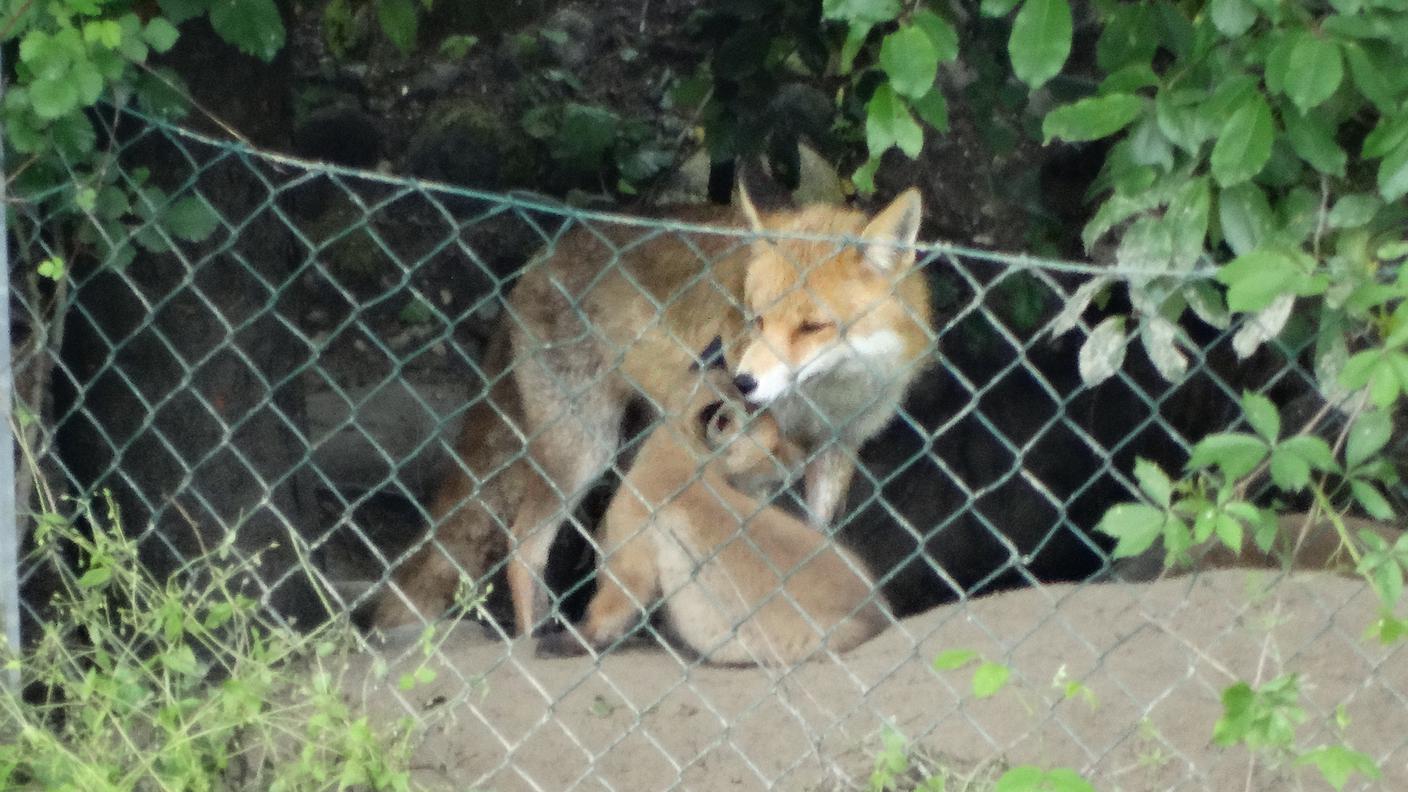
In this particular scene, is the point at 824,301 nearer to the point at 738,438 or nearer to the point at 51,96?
the point at 738,438

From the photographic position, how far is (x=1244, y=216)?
8.94ft

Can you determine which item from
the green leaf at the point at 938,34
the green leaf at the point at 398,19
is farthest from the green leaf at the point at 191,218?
the green leaf at the point at 938,34

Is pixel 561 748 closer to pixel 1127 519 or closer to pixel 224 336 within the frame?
pixel 224 336

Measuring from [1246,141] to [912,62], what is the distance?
60 cm

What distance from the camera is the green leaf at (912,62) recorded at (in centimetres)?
270

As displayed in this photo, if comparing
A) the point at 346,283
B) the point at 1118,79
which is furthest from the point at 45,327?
the point at 346,283

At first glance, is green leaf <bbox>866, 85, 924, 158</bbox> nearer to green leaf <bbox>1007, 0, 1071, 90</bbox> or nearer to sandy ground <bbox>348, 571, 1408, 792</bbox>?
green leaf <bbox>1007, 0, 1071, 90</bbox>

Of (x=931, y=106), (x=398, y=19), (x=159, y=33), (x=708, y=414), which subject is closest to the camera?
(x=931, y=106)

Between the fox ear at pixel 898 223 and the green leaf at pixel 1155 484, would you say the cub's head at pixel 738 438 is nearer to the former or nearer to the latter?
the fox ear at pixel 898 223

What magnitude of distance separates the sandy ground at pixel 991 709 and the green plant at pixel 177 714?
208 millimetres

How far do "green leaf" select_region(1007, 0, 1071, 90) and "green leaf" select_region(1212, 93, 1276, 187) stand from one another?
32 centimetres

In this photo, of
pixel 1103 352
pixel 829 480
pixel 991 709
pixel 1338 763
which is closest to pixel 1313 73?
pixel 1103 352

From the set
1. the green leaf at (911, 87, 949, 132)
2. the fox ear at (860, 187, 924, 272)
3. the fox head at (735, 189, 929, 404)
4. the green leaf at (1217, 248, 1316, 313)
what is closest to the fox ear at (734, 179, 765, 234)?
the fox head at (735, 189, 929, 404)

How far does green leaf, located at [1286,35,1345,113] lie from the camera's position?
8.09 feet
